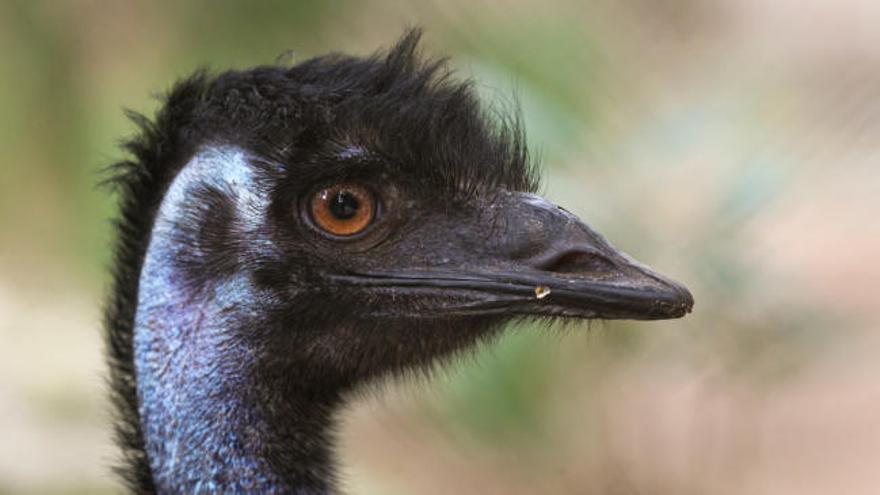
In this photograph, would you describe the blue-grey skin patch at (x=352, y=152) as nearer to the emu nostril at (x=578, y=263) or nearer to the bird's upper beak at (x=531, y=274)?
the bird's upper beak at (x=531, y=274)

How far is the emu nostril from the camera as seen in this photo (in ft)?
8.05

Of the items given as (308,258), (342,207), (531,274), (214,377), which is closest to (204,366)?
(214,377)

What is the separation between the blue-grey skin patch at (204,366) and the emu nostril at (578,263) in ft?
1.61

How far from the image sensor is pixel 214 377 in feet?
8.65

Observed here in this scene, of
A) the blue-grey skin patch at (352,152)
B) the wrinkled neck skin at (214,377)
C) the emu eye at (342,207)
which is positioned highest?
the blue-grey skin patch at (352,152)

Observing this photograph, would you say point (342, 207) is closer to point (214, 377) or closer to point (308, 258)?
point (308, 258)

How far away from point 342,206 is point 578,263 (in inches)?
16.1

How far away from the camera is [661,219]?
167 inches

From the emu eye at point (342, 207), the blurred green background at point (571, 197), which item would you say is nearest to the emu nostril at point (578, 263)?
the emu eye at point (342, 207)

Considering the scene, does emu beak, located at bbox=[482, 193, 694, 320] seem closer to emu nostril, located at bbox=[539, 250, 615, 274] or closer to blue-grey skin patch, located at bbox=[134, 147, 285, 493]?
emu nostril, located at bbox=[539, 250, 615, 274]

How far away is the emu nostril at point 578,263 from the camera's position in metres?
2.46

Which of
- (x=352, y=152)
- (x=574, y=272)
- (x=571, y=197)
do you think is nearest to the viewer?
(x=574, y=272)

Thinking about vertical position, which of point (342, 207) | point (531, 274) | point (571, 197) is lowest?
point (531, 274)

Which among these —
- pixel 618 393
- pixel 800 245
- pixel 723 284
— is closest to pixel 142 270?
pixel 723 284
